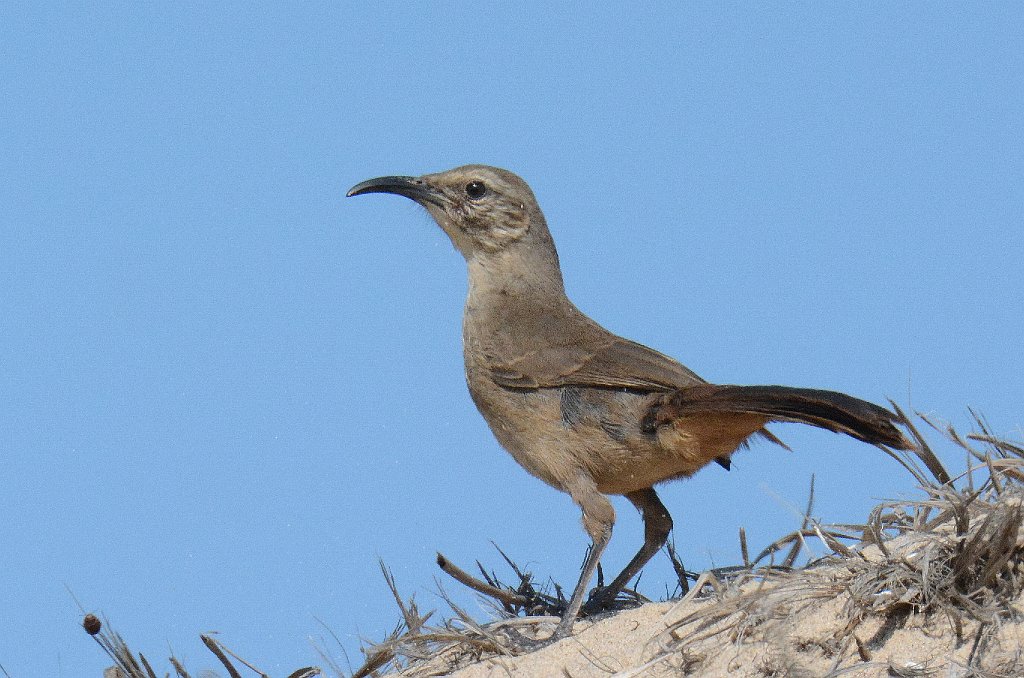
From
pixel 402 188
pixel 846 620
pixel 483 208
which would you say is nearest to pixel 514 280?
pixel 483 208

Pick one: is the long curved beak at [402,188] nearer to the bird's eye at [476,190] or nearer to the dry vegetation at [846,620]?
the bird's eye at [476,190]

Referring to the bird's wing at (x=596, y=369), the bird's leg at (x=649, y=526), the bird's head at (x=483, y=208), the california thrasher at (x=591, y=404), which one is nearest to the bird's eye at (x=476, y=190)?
the bird's head at (x=483, y=208)

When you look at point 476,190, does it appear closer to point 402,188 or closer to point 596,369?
point 402,188

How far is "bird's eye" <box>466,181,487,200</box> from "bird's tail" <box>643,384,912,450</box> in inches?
73.7

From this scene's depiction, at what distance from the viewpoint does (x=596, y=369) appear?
568cm

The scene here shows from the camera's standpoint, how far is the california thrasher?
5062 millimetres

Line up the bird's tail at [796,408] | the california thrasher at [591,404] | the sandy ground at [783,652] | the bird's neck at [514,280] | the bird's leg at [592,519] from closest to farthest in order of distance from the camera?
the sandy ground at [783,652], the bird's tail at [796,408], the california thrasher at [591,404], the bird's leg at [592,519], the bird's neck at [514,280]

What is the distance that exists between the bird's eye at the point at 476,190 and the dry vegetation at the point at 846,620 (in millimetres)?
2558

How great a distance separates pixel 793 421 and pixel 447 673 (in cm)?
166

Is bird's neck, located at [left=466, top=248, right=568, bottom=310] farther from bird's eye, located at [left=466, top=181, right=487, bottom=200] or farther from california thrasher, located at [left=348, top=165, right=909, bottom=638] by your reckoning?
bird's eye, located at [left=466, top=181, right=487, bottom=200]

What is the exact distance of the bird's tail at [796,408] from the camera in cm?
453

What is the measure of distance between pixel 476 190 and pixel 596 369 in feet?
4.94

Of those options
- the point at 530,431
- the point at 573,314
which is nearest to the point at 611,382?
the point at 530,431

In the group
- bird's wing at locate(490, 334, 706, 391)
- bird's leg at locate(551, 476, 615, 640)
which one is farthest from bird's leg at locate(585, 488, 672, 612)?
bird's wing at locate(490, 334, 706, 391)
